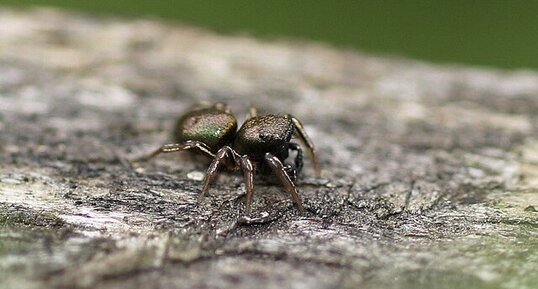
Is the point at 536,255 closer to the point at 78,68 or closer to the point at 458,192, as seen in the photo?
the point at 458,192

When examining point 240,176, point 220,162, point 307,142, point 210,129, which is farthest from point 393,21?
point 220,162

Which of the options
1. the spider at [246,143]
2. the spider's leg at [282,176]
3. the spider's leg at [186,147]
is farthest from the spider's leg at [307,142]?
the spider's leg at [186,147]

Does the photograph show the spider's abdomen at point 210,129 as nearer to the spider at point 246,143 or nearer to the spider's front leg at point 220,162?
the spider at point 246,143

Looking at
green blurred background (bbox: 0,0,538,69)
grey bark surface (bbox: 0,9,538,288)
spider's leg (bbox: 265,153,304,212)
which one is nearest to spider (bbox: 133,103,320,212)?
spider's leg (bbox: 265,153,304,212)

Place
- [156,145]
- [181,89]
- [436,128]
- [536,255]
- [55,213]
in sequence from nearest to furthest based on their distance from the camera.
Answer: [536,255] < [55,213] < [156,145] < [436,128] < [181,89]

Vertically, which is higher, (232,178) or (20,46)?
(20,46)

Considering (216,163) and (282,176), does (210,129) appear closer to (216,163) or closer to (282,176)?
(216,163)

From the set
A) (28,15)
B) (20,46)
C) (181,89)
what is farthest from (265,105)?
(28,15)
